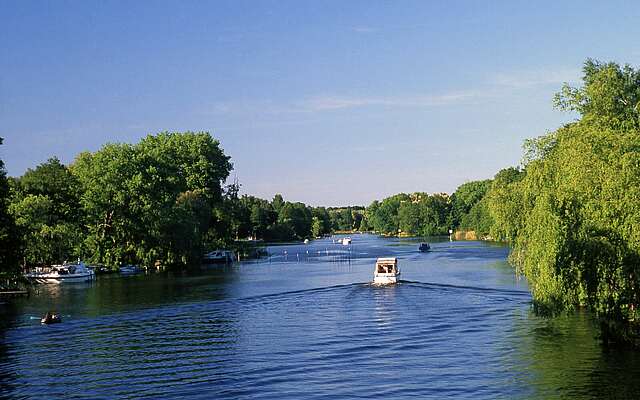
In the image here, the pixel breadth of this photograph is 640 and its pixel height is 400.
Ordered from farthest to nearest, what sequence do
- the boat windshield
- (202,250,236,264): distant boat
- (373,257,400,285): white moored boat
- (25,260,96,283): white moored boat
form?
(202,250,236,264): distant boat < (25,260,96,283): white moored boat < the boat windshield < (373,257,400,285): white moored boat

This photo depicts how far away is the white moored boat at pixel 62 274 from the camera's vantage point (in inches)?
3221

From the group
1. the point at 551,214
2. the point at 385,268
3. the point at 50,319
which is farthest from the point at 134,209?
the point at 551,214

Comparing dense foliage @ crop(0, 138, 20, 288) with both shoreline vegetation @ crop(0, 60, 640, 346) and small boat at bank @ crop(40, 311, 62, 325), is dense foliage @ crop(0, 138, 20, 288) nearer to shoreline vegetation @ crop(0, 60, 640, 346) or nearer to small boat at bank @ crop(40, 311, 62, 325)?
shoreline vegetation @ crop(0, 60, 640, 346)

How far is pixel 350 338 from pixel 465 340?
627cm

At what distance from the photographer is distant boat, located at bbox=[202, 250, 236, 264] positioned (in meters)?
122

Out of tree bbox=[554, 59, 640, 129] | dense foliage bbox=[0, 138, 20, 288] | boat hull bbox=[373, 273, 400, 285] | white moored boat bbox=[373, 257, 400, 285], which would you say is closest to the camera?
tree bbox=[554, 59, 640, 129]

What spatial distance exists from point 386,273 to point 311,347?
105 ft

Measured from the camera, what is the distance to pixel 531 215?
1191 inches

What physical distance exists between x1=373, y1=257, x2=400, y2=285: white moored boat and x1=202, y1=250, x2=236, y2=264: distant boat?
55925 millimetres

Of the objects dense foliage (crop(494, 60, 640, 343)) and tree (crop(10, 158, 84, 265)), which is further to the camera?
tree (crop(10, 158, 84, 265))

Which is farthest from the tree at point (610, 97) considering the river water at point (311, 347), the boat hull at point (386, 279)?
the boat hull at point (386, 279)

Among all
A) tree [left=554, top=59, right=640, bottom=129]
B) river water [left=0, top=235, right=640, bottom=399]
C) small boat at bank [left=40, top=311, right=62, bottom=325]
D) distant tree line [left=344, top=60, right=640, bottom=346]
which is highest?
tree [left=554, top=59, right=640, bottom=129]

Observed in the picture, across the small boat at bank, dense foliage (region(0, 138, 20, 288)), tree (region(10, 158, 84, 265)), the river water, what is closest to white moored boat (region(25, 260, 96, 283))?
tree (region(10, 158, 84, 265))

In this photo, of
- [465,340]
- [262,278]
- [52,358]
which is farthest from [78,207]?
[465,340]
